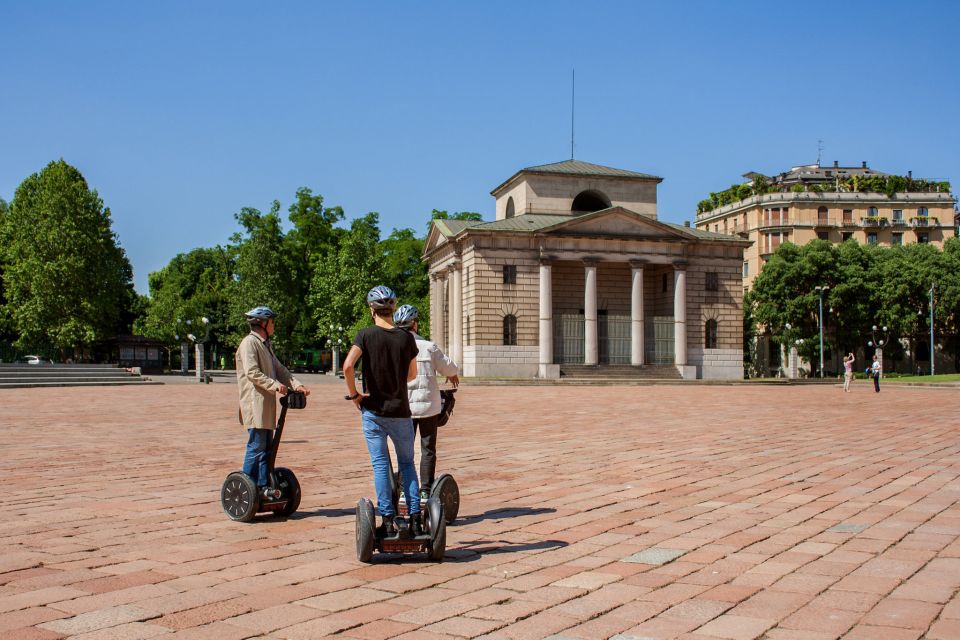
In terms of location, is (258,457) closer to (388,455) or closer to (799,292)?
(388,455)

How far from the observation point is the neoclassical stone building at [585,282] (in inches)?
1907

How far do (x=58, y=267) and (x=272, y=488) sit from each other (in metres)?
51.0

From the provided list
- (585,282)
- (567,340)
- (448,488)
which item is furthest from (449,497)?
(585,282)

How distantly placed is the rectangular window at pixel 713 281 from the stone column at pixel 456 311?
1445cm

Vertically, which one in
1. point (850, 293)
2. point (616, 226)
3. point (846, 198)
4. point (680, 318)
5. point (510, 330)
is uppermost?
point (846, 198)

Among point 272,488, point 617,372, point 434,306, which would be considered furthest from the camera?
point 434,306

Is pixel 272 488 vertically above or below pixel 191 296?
below

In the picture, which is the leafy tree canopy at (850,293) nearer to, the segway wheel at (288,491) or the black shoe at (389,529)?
the segway wheel at (288,491)

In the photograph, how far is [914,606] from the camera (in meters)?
4.95

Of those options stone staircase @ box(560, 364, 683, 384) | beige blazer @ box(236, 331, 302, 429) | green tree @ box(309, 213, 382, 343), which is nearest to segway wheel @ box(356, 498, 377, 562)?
beige blazer @ box(236, 331, 302, 429)

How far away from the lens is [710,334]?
52.8 m

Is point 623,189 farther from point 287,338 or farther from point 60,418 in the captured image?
point 60,418

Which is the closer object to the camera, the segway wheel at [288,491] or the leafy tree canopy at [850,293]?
the segway wheel at [288,491]

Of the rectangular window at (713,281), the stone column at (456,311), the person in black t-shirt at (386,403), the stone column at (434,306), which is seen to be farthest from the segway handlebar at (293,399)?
the stone column at (434,306)
